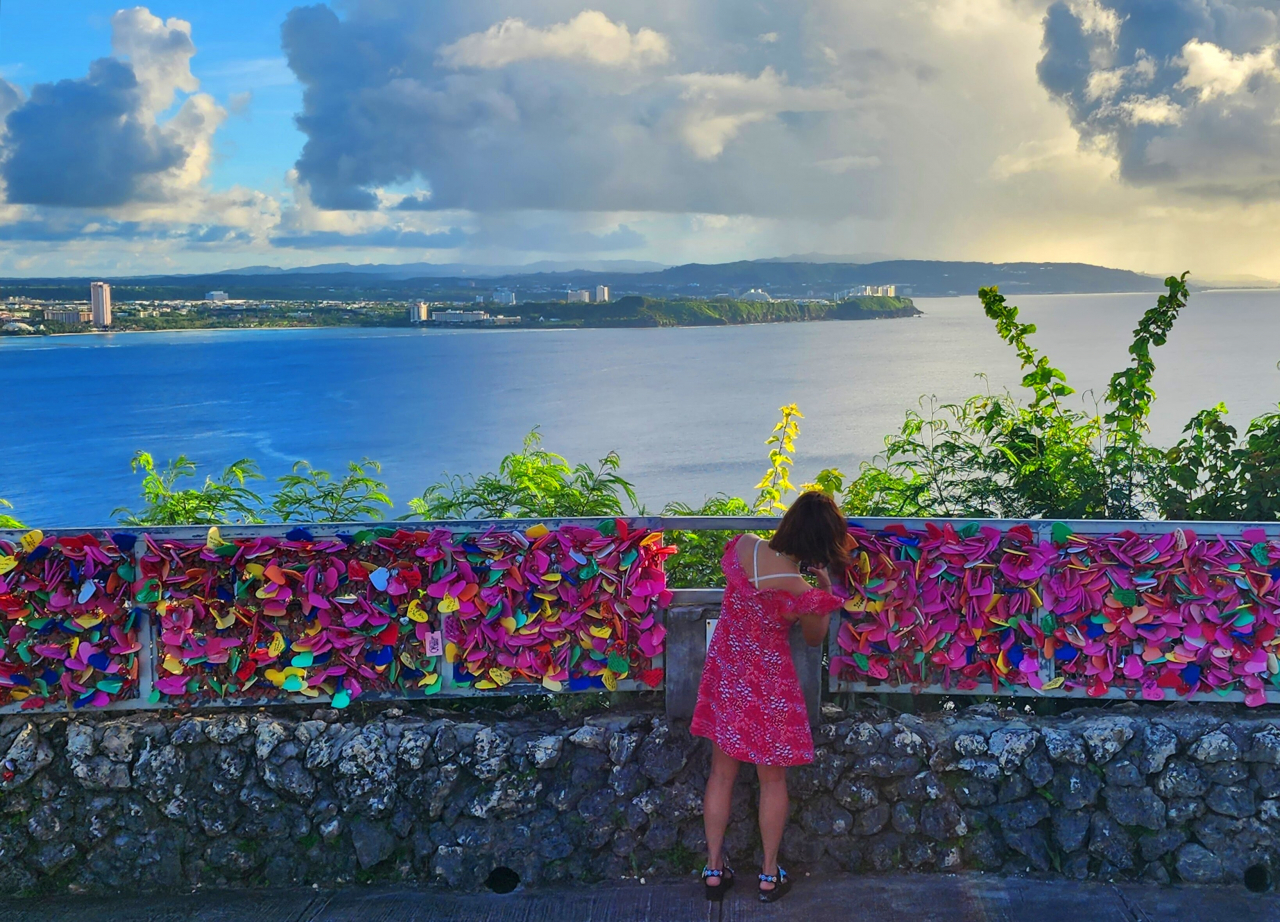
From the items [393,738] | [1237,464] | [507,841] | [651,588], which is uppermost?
[1237,464]

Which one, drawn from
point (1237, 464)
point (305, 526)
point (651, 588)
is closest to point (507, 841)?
point (651, 588)

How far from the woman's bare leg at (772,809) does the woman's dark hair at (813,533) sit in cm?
79

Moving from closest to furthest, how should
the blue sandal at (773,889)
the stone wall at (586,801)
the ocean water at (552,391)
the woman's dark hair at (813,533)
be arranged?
the woman's dark hair at (813,533), the blue sandal at (773,889), the stone wall at (586,801), the ocean water at (552,391)

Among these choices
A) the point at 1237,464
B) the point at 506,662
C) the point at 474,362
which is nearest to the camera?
the point at 506,662

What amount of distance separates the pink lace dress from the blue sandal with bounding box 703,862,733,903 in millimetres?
470

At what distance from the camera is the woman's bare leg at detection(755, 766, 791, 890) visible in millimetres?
4047

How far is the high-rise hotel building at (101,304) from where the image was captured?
23562 mm

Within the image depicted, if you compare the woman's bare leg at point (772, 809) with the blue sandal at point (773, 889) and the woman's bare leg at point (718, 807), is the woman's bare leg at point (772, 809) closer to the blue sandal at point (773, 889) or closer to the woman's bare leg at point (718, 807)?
the blue sandal at point (773, 889)

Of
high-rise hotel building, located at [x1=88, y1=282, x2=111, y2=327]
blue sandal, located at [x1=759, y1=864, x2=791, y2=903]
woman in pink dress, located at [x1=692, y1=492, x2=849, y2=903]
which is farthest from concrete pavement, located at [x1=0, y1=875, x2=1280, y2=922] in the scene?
high-rise hotel building, located at [x1=88, y1=282, x2=111, y2=327]

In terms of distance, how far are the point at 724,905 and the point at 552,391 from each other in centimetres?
2599

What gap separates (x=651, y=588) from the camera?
4.50 m

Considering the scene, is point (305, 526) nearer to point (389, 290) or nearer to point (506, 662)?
point (506, 662)

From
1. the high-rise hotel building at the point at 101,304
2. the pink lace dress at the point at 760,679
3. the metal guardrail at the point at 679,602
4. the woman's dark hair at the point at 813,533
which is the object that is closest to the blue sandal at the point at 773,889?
the pink lace dress at the point at 760,679

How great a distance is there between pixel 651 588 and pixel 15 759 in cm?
265
